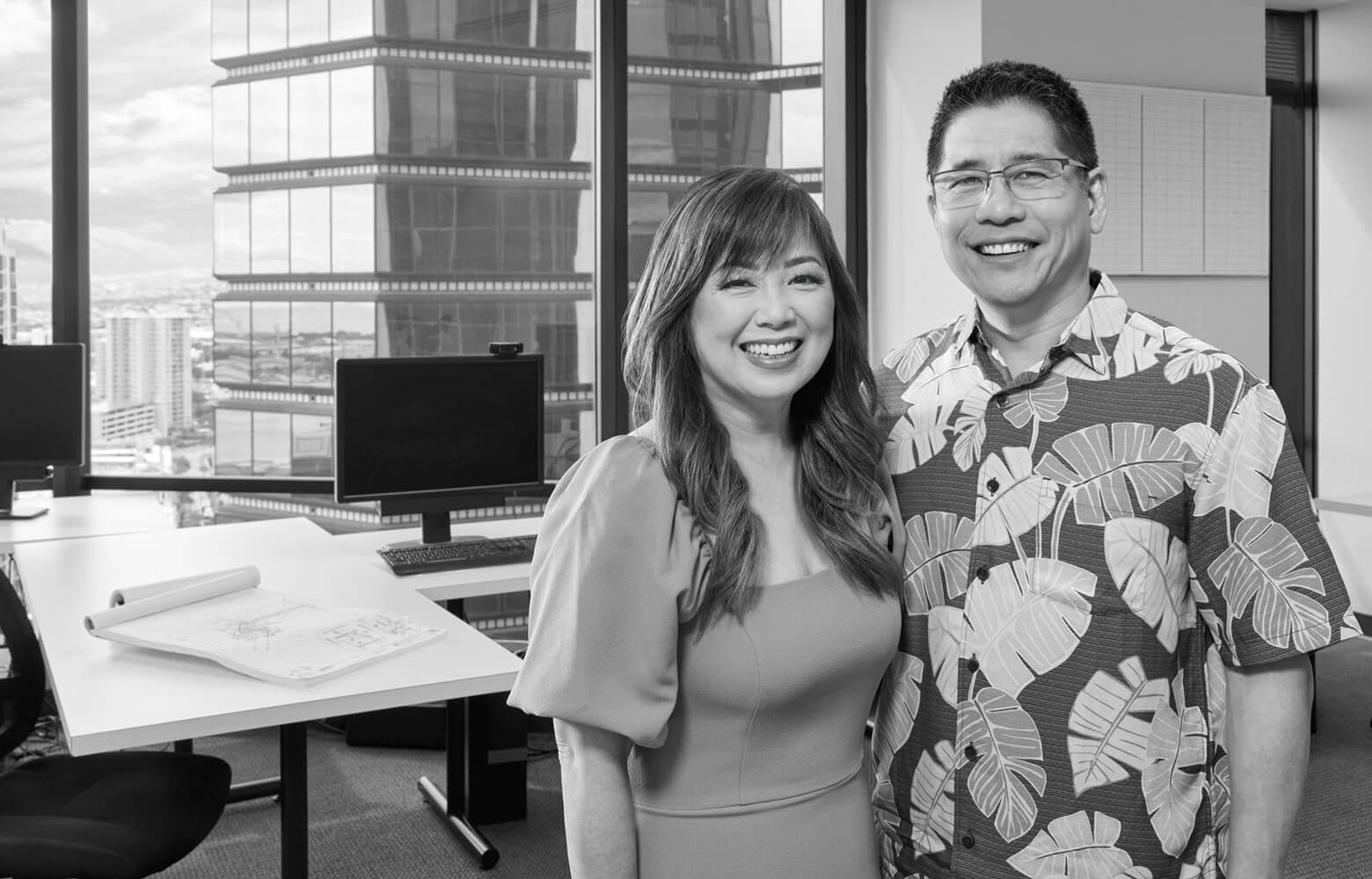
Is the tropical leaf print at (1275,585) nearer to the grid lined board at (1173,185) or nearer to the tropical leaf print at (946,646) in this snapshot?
the tropical leaf print at (946,646)

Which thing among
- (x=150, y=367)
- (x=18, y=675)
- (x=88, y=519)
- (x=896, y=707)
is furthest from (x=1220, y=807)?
(x=150, y=367)

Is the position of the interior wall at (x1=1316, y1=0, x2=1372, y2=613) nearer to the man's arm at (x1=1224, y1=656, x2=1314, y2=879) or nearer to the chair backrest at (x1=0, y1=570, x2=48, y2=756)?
the man's arm at (x1=1224, y1=656, x2=1314, y2=879)

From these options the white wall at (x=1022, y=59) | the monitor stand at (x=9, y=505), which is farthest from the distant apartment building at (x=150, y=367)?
the white wall at (x=1022, y=59)

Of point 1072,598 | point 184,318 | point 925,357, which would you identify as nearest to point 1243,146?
point 925,357

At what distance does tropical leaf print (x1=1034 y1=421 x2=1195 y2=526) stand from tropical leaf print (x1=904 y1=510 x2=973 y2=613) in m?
0.12

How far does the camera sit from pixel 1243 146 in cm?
406

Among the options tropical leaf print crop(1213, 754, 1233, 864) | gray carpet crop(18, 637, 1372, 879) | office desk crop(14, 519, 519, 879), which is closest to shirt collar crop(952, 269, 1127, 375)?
tropical leaf print crop(1213, 754, 1233, 864)

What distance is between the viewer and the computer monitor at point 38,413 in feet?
10.9

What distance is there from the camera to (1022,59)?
144 inches

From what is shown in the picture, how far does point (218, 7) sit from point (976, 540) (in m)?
3.50

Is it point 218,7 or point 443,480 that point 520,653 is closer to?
point 443,480

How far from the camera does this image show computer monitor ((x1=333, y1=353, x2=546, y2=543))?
2.84 meters

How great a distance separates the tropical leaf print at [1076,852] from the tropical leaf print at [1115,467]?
315 millimetres

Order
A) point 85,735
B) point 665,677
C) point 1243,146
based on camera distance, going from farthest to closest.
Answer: point 1243,146 < point 85,735 < point 665,677
